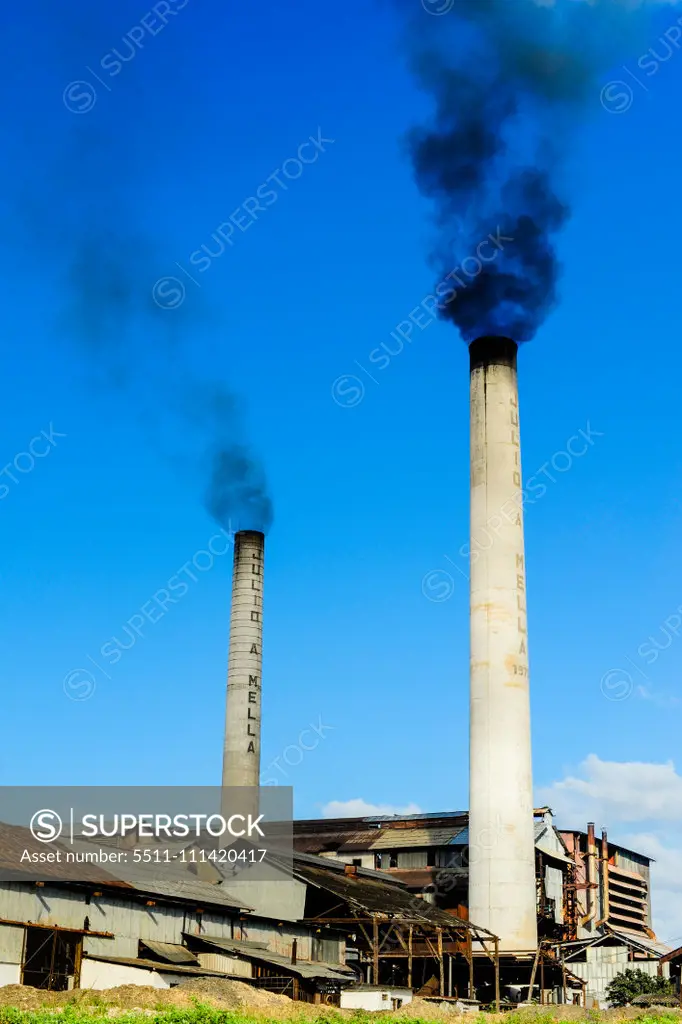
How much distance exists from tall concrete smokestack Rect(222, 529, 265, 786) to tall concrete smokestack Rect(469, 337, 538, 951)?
13652mm

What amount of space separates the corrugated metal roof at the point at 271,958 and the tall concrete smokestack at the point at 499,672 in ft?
34.3

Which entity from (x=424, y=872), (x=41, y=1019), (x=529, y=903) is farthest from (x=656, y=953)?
(x=41, y=1019)

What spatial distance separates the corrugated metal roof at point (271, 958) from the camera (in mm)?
41172

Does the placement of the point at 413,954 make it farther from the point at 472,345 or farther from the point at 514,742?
the point at 472,345

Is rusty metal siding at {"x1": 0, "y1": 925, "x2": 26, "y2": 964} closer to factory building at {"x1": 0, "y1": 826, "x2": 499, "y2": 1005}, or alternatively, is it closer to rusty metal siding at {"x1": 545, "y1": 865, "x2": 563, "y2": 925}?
factory building at {"x1": 0, "y1": 826, "x2": 499, "y2": 1005}

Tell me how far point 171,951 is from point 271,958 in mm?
4801

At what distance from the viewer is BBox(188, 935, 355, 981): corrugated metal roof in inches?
1621

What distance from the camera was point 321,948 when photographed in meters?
48.5

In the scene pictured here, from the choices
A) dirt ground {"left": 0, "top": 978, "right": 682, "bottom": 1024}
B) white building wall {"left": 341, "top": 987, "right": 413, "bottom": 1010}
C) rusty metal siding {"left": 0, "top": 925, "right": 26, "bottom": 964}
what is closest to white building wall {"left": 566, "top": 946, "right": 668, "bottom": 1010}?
white building wall {"left": 341, "top": 987, "right": 413, "bottom": 1010}

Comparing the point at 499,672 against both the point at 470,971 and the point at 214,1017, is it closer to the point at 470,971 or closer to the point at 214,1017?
the point at 470,971

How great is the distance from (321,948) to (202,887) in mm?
7337

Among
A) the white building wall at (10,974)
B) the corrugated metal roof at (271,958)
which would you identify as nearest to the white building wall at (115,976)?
the white building wall at (10,974)

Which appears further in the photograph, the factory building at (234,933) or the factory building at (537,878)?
the factory building at (537,878)

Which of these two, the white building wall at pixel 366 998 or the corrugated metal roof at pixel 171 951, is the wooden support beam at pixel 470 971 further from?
the corrugated metal roof at pixel 171 951
